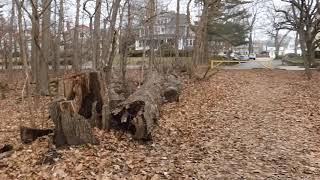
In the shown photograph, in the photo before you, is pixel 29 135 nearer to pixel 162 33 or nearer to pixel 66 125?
pixel 66 125

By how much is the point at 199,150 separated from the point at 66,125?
7.46ft

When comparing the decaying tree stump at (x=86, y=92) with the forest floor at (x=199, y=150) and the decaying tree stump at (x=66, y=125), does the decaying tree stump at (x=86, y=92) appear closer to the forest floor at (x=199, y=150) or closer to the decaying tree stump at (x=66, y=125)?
the forest floor at (x=199, y=150)

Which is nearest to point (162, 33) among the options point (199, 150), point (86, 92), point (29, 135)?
point (86, 92)

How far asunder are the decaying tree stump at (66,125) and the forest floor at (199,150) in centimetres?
19

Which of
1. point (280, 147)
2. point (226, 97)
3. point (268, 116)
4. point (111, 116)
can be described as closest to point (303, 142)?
point (280, 147)

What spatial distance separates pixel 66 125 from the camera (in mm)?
6398

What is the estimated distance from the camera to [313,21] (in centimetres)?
2578

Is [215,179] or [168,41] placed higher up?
[168,41]

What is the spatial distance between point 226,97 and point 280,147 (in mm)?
7318

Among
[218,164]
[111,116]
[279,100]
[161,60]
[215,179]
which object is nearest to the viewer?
[215,179]

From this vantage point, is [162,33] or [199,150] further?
[162,33]

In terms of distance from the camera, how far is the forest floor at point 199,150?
5734mm

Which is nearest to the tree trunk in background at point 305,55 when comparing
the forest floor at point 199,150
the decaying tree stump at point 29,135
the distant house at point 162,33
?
the distant house at point 162,33

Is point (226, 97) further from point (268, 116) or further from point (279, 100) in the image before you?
point (268, 116)
